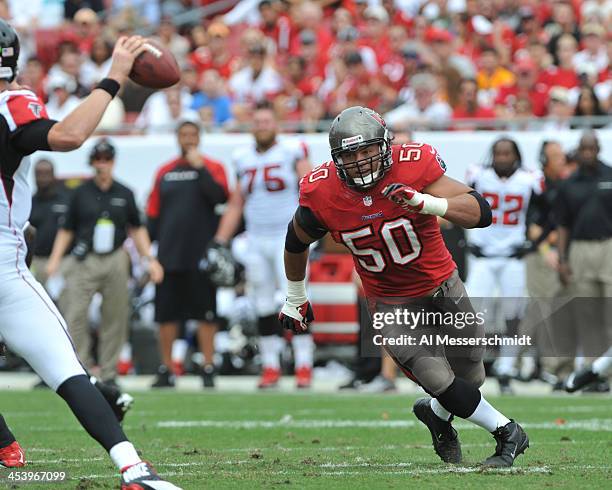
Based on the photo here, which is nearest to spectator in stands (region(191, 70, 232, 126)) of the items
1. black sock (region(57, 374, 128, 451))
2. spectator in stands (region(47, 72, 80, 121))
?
spectator in stands (region(47, 72, 80, 121))

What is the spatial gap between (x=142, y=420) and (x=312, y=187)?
300 centimetres

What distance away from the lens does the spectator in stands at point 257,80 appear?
47.5 feet

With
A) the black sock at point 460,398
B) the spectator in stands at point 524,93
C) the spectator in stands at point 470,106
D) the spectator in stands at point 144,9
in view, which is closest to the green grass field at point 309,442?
the black sock at point 460,398

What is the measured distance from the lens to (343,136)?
5.50 m

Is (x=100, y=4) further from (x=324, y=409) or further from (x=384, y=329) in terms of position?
(x=384, y=329)

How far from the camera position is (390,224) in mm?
5555

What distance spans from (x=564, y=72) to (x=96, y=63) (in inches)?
228

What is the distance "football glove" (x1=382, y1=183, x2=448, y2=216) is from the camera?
5.23 meters

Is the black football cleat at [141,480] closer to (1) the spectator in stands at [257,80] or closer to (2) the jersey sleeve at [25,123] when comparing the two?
(2) the jersey sleeve at [25,123]

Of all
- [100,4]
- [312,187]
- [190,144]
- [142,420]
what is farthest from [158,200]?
[100,4]

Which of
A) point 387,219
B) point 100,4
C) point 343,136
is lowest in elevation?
point 387,219

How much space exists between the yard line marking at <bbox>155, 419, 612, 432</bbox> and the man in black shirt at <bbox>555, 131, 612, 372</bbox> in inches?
114

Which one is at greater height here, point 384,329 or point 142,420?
point 384,329

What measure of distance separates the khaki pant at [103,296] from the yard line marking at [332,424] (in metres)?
2.78
